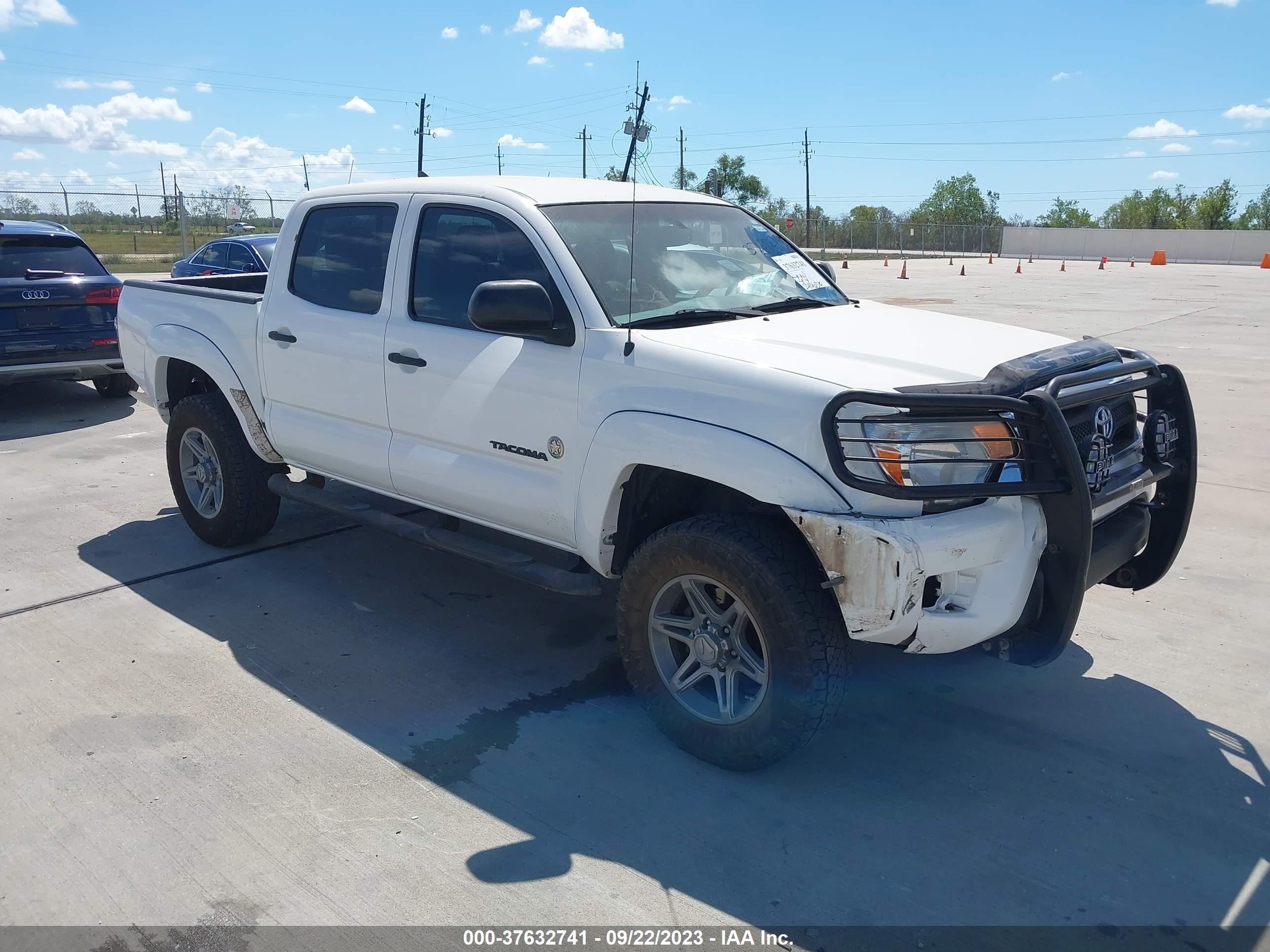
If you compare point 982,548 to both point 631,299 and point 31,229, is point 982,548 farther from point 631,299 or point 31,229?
point 31,229

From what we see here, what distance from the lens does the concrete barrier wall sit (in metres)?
54.5

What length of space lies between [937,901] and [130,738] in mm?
3013

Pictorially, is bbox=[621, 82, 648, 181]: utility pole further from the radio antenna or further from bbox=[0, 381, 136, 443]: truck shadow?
bbox=[0, 381, 136, 443]: truck shadow

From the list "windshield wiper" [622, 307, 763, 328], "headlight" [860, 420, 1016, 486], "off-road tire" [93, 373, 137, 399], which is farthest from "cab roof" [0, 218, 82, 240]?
"headlight" [860, 420, 1016, 486]

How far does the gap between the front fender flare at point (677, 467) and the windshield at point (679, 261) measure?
1.69ft

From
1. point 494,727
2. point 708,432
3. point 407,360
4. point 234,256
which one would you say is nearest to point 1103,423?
point 708,432

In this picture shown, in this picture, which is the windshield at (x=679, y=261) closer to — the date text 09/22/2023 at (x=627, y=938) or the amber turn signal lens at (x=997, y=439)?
the amber turn signal lens at (x=997, y=439)

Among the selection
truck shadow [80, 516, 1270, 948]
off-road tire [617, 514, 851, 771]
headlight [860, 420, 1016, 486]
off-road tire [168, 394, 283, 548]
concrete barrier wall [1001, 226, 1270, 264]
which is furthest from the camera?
concrete barrier wall [1001, 226, 1270, 264]

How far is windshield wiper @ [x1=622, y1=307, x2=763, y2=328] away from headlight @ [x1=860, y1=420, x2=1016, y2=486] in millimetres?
1048

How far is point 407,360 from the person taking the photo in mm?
4496

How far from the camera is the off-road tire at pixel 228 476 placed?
571cm

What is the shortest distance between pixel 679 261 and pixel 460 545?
157cm

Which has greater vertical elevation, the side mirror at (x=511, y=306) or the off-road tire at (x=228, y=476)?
the side mirror at (x=511, y=306)

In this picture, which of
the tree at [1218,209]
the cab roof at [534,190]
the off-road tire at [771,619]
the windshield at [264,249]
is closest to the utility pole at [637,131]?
the cab roof at [534,190]
